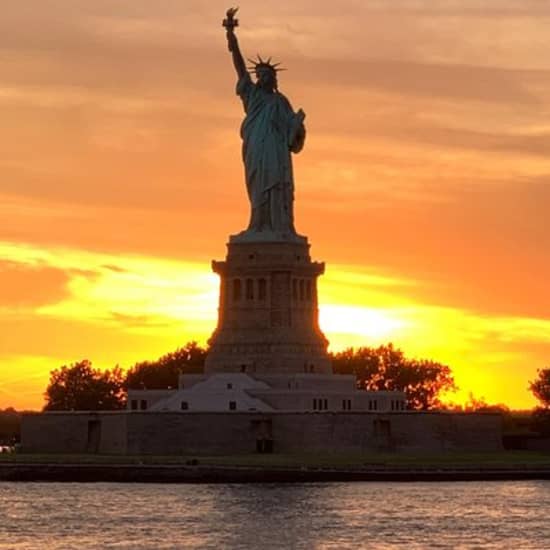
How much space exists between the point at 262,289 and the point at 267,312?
1296 millimetres

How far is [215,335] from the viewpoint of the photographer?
152 meters

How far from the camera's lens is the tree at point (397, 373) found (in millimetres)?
177375

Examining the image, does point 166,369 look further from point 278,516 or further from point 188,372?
point 278,516

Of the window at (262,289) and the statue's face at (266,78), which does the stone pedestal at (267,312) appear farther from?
the statue's face at (266,78)

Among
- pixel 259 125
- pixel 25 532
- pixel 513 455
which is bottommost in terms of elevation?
pixel 25 532

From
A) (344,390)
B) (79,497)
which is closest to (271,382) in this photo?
(344,390)

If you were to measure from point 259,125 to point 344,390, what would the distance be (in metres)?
14.9

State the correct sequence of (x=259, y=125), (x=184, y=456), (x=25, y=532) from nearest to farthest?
(x=25, y=532)
(x=184, y=456)
(x=259, y=125)

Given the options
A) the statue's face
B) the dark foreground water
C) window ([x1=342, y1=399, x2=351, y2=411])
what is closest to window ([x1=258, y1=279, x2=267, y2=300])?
window ([x1=342, y1=399, x2=351, y2=411])

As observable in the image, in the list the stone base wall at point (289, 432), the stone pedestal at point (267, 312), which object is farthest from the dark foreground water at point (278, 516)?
the stone pedestal at point (267, 312)

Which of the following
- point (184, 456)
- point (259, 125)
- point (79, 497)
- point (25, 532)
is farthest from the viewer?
point (259, 125)

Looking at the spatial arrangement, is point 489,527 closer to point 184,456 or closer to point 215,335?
point 184,456

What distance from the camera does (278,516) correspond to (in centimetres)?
11238

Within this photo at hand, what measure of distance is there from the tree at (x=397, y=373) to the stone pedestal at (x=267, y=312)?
26011 mm
